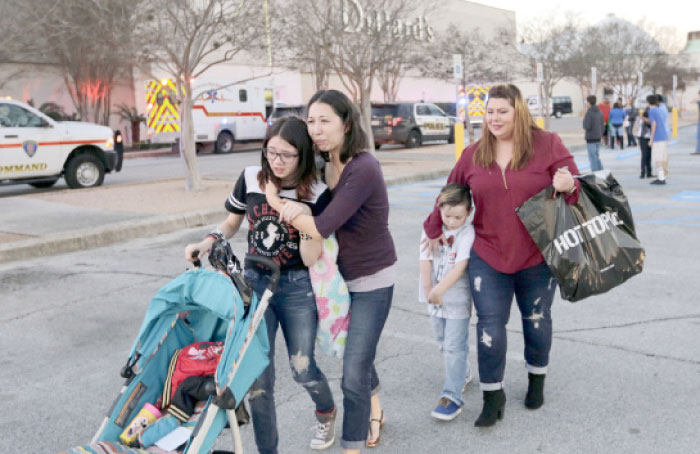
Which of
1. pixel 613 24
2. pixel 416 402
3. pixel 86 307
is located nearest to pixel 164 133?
pixel 86 307

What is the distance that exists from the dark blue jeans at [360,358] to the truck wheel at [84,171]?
13.5 metres

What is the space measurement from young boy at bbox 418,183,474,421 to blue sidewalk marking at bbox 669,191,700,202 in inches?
371

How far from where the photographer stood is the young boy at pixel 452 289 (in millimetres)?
3791

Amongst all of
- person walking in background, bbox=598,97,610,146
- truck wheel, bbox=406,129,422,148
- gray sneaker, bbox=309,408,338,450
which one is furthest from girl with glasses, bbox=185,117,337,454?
truck wheel, bbox=406,129,422,148

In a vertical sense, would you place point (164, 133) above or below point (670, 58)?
below

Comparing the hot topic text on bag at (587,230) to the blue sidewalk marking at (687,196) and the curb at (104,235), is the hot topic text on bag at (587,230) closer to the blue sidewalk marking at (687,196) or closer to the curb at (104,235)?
the curb at (104,235)

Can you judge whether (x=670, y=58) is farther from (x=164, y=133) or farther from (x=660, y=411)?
(x=660, y=411)

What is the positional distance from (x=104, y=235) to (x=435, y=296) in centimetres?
696

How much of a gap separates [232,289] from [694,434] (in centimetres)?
248

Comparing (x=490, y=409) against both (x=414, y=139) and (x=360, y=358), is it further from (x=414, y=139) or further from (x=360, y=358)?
(x=414, y=139)

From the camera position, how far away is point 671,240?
28.4 feet

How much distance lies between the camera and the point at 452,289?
3861 millimetres

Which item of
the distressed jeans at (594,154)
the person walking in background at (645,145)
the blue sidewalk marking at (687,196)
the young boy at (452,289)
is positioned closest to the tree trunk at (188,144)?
the blue sidewalk marking at (687,196)

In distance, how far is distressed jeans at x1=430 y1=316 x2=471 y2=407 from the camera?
3891 millimetres
